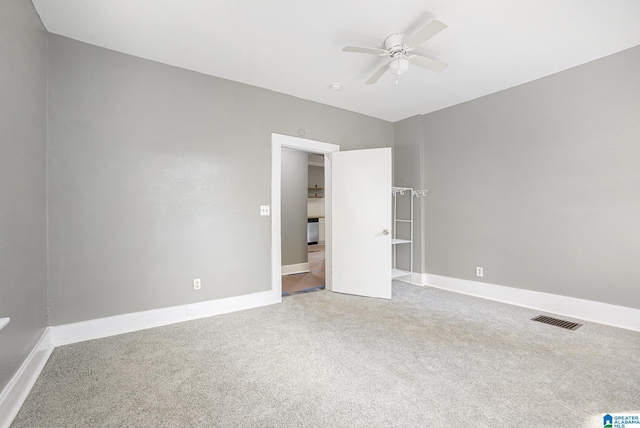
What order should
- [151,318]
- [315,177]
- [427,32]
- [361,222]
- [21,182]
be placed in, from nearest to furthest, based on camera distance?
[21,182] → [427,32] → [151,318] → [361,222] → [315,177]

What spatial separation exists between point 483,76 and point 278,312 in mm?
3602

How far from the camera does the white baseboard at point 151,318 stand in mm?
2404

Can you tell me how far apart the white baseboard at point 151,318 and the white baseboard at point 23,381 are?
15 cm

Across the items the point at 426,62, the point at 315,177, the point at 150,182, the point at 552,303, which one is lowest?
the point at 552,303

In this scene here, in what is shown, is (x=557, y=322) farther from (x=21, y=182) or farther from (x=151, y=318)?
(x=21, y=182)

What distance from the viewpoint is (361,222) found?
388 centimetres

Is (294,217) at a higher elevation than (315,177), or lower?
lower

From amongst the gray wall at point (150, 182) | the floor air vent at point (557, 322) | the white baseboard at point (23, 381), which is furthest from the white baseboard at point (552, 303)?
the white baseboard at point (23, 381)

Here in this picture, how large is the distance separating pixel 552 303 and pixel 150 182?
4559 millimetres

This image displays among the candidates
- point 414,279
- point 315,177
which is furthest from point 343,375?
point 315,177

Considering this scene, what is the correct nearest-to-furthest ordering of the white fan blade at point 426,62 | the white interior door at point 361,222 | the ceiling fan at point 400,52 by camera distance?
the ceiling fan at point 400,52, the white fan blade at point 426,62, the white interior door at point 361,222

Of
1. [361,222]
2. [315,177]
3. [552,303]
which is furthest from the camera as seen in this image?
[315,177]

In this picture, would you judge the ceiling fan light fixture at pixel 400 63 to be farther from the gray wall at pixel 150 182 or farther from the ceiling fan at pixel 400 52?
the gray wall at pixel 150 182

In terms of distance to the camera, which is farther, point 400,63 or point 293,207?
point 293,207
